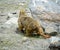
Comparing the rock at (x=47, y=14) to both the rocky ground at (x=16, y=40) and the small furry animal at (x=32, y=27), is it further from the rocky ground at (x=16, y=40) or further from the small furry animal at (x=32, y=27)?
the small furry animal at (x=32, y=27)

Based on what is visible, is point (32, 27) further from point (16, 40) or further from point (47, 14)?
point (47, 14)

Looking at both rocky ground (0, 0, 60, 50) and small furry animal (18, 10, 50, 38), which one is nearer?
rocky ground (0, 0, 60, 50)

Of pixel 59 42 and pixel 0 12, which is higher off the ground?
pixel 59 42

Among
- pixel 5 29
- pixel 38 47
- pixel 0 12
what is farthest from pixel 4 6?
pixel 38 47

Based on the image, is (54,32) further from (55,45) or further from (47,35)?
(55,45)

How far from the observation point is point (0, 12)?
34.1ft

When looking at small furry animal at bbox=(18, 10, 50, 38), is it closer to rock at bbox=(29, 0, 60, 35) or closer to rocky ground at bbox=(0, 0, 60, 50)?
rocky ground at bbox=(0, 0, 60, 50)

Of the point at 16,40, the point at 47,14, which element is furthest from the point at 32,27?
the point at 47,14

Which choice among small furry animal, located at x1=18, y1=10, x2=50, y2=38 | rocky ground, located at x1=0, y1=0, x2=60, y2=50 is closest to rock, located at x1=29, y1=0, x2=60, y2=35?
rocky ground, located at x1=0, y1=0, x2=60, y2=50

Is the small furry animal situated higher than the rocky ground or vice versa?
the small furry animal

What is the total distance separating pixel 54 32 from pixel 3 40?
1.48 metres

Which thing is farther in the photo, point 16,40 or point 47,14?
point 47,14

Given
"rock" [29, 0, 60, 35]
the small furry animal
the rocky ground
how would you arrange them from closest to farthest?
the rocky ground → the small furry animal → "rock" [29, 0, 60, 35]

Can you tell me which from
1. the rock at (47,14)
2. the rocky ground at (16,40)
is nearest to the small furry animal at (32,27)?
the rocky ground at (16,40)
